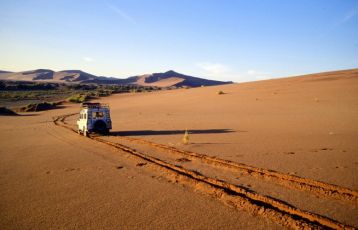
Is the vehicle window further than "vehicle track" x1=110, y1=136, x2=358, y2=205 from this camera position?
Yes

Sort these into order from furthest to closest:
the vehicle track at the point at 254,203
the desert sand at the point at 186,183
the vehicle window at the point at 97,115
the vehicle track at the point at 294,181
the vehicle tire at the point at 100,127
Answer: the vehicle window at the point at 97,115
the vehicle tire at the point at 100,127
the vehicle track at the point at 294,181
the desert sand at the point at 186,183
the vehicle track at the point at 254,203

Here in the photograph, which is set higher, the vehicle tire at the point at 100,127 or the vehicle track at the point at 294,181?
the vehicle track at the point at 294,181

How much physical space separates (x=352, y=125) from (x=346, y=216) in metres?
12.9

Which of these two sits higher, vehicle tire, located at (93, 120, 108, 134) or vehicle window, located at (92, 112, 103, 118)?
vehicle window, located at (92, 112, 103, 118)

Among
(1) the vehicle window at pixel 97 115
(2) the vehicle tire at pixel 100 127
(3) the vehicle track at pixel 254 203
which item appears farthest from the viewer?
(1) the vehicle window at pixel 97 115

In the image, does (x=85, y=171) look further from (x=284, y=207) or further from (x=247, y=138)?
(x=247, y=138)

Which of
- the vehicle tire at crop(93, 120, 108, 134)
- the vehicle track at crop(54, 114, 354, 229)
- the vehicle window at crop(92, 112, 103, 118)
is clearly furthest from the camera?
the vehicle window at crop(92, 112, 103, 118)

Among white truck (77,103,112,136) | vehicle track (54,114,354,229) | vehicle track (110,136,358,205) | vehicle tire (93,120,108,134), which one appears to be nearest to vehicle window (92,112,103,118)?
white truck (77,103,112,136)

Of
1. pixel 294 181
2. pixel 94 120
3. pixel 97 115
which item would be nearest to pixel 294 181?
pixel 294 181

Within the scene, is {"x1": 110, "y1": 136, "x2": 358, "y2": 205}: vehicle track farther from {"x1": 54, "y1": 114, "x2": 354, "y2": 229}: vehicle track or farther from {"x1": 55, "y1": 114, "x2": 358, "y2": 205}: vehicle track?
{"x1": 54, "y1": 114, "x2": 354, "y2": 229}: vehicle track

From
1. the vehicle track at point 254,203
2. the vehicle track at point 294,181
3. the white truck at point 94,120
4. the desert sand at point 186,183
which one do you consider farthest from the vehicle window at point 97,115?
the vehicle track at point 254,203

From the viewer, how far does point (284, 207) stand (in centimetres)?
599

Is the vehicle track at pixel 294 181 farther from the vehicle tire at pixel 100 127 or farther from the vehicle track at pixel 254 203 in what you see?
the vehicle tire at pixel 100 127

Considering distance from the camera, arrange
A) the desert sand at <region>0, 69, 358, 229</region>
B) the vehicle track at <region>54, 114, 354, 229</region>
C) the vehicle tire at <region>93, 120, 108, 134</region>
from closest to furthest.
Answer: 1. the vehicle track at <region>54, 114, 354, 229</region>
2. the desert sand at <region>0, 69, 358, 229</region>
3. the vehicle tire at <region>93, 120, 108, 134</region>
